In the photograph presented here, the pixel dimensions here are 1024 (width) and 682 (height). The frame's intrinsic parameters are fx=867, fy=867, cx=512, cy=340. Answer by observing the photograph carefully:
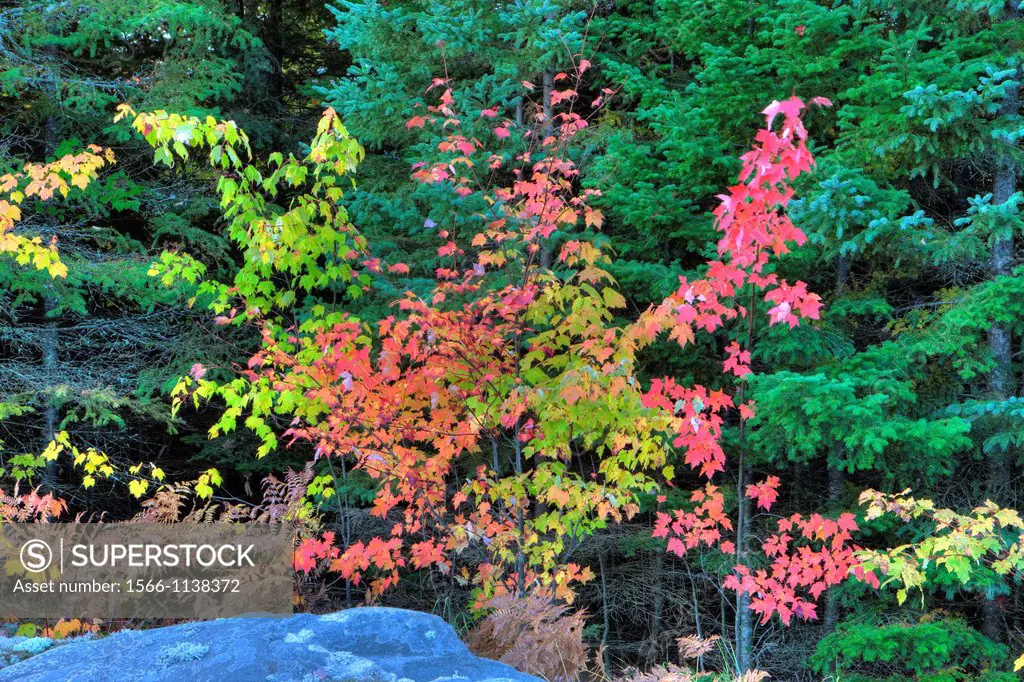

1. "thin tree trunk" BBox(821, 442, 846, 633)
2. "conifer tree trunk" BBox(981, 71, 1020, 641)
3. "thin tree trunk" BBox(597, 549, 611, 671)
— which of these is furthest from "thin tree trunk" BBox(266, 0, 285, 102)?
"conifer tree trunk" BBox(981, 71, 1020, 641)

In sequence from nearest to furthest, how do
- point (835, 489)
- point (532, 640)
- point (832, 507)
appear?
point (532, 640), point (832, 507), point (835, 489)

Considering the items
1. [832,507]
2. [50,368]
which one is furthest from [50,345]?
[832,507]

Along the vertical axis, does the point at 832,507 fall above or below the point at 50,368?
below

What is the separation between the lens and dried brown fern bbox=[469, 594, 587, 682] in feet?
13.5

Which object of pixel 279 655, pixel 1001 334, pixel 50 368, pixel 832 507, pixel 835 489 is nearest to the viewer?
pixel 279 655

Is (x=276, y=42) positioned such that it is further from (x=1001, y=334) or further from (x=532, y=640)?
(x=532, y=640)

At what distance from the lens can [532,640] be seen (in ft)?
13.9

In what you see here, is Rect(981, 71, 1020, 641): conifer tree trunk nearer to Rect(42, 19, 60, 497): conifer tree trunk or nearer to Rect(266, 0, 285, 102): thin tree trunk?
Rect(42, 19, 60, 497): conifer tree trunk

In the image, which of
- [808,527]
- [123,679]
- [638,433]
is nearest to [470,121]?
[638,433]

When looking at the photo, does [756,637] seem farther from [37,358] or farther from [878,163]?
[37,358]

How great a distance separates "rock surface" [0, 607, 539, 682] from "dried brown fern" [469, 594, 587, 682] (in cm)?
103

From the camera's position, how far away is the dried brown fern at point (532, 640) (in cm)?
412

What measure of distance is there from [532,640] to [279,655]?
171cm

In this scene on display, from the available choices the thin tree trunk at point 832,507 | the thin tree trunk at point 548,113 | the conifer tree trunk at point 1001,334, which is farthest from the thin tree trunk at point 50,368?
the conifer tree trunk at point 1001,334
